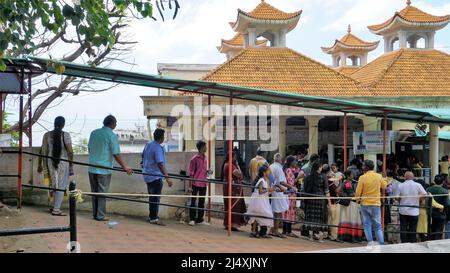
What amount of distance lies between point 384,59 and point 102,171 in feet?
58.3

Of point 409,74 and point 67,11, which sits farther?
point 409,74

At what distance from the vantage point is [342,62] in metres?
28.7

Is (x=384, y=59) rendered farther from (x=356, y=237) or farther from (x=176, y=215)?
(x=176, y=215)

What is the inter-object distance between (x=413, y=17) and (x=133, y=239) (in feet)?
66.6

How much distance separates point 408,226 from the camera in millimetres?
8742

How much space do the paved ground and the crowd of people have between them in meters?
0.31

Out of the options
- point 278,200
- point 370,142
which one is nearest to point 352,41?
point 370,142

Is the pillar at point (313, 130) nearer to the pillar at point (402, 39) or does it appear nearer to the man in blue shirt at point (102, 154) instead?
the pillar at point (402, 39)

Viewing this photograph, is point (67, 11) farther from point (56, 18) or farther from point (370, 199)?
point (370, 199)

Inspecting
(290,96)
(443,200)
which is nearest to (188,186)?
(290,96)

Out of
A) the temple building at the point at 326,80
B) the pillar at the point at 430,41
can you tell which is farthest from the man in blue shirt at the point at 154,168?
the pillar at the point at 430,41

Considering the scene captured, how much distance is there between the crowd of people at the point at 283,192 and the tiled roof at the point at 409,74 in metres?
8.77

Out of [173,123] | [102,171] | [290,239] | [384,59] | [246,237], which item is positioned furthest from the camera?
[384,59]

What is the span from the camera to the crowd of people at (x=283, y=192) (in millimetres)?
6984
